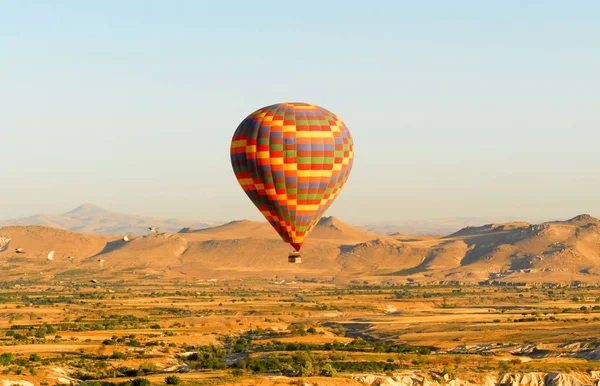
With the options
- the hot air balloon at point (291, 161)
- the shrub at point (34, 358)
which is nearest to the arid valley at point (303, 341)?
the shrub at point (34, 358)

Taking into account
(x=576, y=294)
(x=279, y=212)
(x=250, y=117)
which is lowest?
(x=576, y=294)

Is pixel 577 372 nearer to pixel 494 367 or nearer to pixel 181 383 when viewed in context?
pixel 494 367

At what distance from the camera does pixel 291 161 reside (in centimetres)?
7688

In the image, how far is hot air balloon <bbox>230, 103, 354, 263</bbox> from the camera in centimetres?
7694

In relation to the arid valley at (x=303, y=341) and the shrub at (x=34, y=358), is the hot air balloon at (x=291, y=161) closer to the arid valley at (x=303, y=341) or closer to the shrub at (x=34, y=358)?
the arid valley at (x=303, y=341)

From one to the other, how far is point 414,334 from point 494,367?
32.0 m

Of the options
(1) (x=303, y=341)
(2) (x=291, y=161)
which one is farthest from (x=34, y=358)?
(1) (x=303, y=341)

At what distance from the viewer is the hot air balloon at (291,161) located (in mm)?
76938

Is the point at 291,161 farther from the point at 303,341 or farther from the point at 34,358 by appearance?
the point at 303,341

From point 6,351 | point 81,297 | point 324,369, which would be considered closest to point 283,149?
point 324,369

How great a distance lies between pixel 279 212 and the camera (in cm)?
7875

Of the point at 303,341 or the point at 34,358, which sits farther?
the point at 303,341

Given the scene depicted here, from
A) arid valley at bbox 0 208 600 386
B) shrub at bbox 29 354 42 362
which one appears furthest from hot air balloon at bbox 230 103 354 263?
shrub at bbox 29 354 42 362

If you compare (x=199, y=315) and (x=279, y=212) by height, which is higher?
(x=279, y=212)
